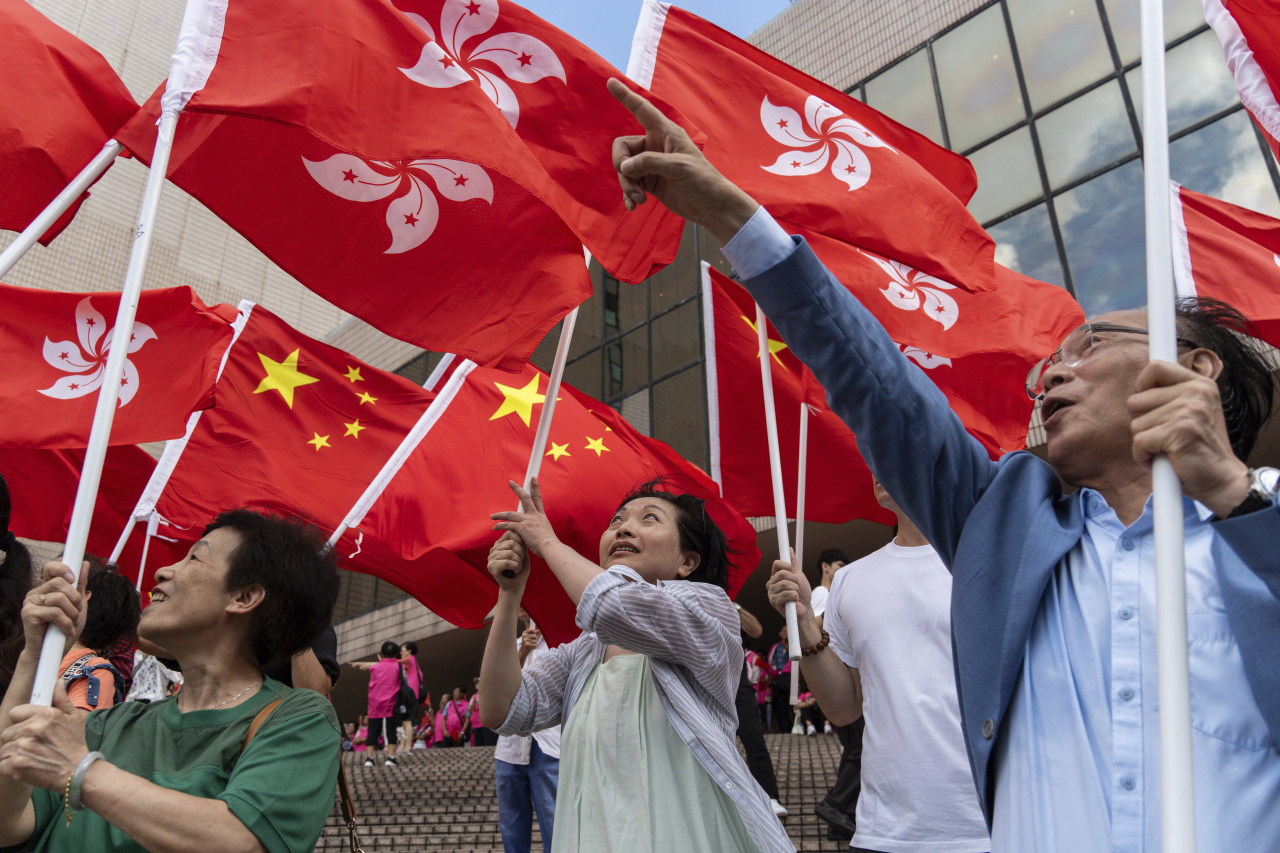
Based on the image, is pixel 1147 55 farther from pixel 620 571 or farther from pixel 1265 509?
pixel 620 571

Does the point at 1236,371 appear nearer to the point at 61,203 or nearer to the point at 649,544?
the point at 649,544

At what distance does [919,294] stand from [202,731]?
377 cm

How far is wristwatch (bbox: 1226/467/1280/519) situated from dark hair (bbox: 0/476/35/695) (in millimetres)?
2961

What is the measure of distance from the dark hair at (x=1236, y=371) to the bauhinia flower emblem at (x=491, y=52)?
2392 mm

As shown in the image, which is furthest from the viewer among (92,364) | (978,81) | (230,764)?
(978,81)

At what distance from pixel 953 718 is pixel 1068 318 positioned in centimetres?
311

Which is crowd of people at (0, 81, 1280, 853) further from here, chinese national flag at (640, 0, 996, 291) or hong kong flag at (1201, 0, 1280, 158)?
hong kong flag at (1201, 0, 1280, 158)

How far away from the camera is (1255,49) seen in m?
3.79

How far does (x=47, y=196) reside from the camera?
3.48 m

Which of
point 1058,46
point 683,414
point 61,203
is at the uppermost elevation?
point 1058,46

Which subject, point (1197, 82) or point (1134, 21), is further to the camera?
point (1134, 21)

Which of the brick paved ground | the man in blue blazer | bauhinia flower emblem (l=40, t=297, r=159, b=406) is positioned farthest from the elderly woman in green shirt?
the brick paved ground

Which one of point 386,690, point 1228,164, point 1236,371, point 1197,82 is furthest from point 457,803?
point 1197,82

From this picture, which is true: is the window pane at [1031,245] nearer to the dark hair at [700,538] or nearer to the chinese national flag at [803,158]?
the chinese national flag at [803,158]
